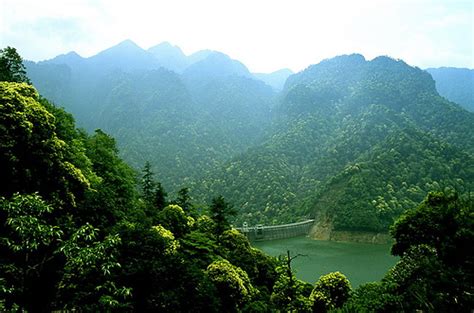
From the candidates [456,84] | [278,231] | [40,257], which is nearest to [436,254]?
[40,257]

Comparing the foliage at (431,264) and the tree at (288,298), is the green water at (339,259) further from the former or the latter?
the tree at (288,298)

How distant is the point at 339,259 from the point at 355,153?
40986 mm

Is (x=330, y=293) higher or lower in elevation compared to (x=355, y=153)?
lower

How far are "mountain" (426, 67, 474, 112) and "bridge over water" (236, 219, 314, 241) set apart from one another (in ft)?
318

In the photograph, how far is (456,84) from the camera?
5605 inches

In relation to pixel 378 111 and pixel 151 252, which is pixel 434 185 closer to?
pixel 378 111

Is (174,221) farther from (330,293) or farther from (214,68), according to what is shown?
(214,68)

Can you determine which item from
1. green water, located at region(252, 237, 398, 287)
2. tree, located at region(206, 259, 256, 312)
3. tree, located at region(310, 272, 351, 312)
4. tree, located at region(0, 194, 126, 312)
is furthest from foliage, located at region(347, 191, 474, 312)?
green water, located at region(252, 237, 398, 287)

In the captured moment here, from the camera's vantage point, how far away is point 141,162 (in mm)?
84750

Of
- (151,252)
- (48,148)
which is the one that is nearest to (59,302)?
(151,252)

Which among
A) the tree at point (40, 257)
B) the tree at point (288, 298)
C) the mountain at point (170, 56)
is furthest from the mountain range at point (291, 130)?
the tree at point (40, 257)

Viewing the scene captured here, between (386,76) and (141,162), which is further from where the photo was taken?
(386,76)

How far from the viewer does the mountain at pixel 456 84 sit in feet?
424

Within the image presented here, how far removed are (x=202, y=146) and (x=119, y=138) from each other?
72.0 ft
